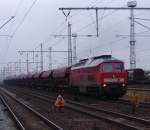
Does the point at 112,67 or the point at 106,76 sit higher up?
the point at 112,67

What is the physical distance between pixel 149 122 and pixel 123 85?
1528 cm

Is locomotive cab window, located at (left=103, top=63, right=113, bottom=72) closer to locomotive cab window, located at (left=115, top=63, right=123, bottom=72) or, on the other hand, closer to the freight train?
the freight train

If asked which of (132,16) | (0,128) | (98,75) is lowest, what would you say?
(0,128)

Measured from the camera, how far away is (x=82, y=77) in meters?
38.3

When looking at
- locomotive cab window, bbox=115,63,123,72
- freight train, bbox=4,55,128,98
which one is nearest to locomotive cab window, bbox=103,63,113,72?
freight train, bbox=4,55,128,98

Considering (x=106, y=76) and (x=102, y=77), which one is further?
(x=106, y=76)

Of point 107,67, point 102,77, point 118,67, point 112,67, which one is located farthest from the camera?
point 118,67

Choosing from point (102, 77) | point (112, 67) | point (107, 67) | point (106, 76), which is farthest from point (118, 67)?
point (102, 77)

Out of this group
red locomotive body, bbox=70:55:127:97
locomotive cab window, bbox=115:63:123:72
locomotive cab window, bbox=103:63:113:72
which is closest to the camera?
red locomotive body, bbox=70:55:127:97

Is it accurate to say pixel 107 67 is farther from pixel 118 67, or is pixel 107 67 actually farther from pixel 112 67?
pixel 118 67

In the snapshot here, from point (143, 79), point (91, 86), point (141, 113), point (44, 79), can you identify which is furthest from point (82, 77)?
point (143, 79)

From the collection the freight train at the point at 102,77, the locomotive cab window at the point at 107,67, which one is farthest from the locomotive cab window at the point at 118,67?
the locomotive cab window at the point at 107,67

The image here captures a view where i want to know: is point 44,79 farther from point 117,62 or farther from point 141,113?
point 141,113

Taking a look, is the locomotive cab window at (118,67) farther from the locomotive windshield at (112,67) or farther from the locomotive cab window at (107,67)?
the locomotive cab window at (107,67)
